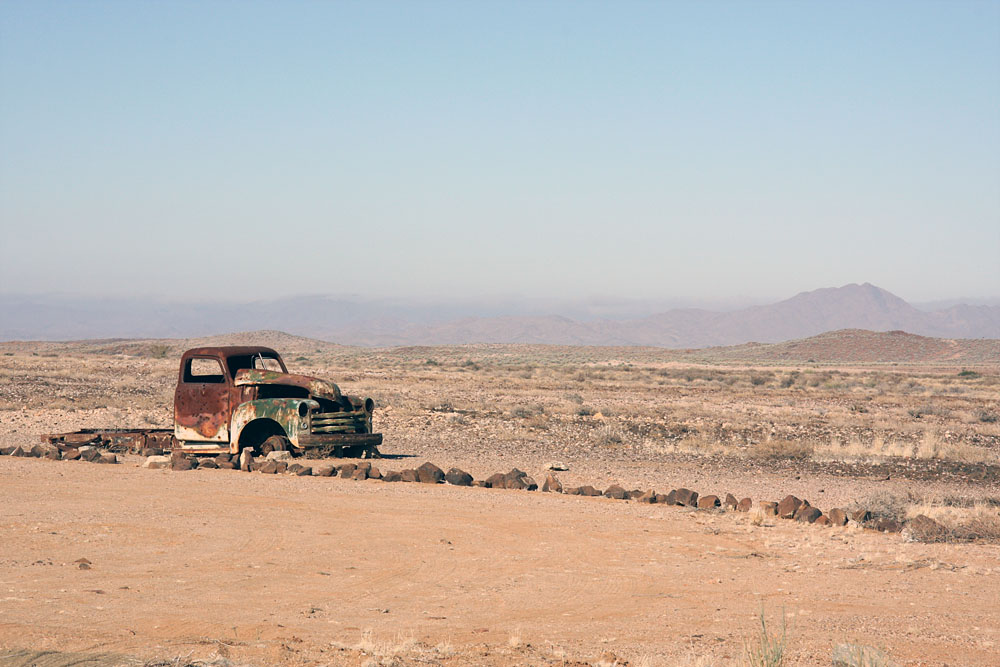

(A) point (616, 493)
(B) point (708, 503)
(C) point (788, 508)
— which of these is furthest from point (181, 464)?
(C) point (788, 508)

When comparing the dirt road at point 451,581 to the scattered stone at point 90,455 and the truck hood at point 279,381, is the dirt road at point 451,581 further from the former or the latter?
the truck hood at point 279,381

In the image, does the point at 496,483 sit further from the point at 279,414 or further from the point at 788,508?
the point at 788,508

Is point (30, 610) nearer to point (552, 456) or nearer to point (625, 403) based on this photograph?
point (552, 456)

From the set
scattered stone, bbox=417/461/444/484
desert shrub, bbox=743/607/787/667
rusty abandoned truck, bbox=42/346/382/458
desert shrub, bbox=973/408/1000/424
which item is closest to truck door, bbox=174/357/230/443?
rusty abandoned truck, bbox=42/346/382/458

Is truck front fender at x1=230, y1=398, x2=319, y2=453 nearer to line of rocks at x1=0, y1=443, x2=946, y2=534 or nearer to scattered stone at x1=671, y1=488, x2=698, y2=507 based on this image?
line of rocks at x1=0, y1=443, x2=946, y2=534

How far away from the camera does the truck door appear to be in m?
17.3

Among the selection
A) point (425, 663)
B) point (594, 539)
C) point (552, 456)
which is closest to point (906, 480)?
point (552, 456)

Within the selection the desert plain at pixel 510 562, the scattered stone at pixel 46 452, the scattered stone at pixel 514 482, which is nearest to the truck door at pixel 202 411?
the desert plain at pixel 510 562

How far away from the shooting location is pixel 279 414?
1686 cm

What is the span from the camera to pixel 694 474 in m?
19.0

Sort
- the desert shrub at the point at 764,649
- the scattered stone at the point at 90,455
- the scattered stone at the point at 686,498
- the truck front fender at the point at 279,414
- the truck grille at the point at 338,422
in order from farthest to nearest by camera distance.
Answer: the scattered stone at the point at 90,455, the truck grille at the point at 338,422, the truck front fender at the point at 279,414, the scattered stone at the point at 686,498, the desert shrub at the point at 764,649

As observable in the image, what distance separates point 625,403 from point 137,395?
63.5ft

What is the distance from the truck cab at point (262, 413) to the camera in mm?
16875

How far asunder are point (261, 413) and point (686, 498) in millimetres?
7974
